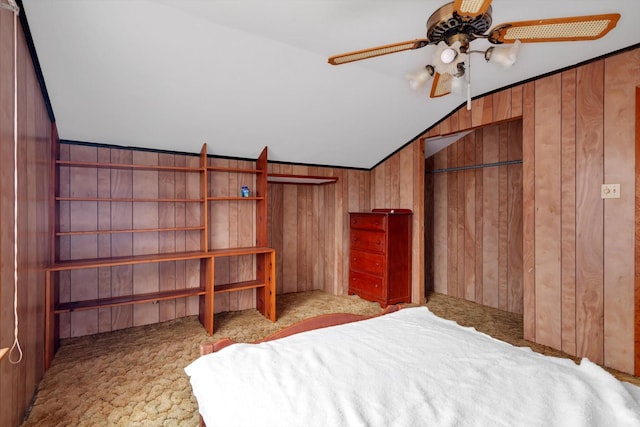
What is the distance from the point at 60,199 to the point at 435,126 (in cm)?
374

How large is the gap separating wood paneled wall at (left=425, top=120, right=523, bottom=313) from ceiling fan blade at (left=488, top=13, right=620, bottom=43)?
7.55ft

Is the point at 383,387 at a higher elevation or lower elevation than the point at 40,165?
lower

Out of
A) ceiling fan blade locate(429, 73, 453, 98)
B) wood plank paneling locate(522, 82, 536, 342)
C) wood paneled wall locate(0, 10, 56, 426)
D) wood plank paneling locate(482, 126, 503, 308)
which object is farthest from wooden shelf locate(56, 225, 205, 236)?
wood plank paneling locate(482, 126, 503, 308)

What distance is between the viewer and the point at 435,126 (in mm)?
3529

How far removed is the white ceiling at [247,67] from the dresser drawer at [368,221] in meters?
1.03

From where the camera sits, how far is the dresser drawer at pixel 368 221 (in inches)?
144

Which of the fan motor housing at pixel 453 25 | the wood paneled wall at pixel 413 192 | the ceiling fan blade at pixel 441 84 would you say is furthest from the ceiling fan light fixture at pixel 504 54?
the wood paneled wall at pixel 413 192

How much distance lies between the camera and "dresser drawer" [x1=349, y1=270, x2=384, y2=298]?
3.73m

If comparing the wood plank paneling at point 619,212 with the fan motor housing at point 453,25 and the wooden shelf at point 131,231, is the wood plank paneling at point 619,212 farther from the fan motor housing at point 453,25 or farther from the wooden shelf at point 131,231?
the wooden shelf at point 131,231

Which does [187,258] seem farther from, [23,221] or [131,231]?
[23,221]

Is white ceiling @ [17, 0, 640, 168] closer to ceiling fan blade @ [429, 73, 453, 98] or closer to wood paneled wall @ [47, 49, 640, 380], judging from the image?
wood paneled wall @ [47, 49, 640, 380]

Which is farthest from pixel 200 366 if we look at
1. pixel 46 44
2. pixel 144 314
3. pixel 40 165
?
pixel 144 314

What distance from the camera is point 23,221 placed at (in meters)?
1.65

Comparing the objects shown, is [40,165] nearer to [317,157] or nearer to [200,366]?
[200,366]
